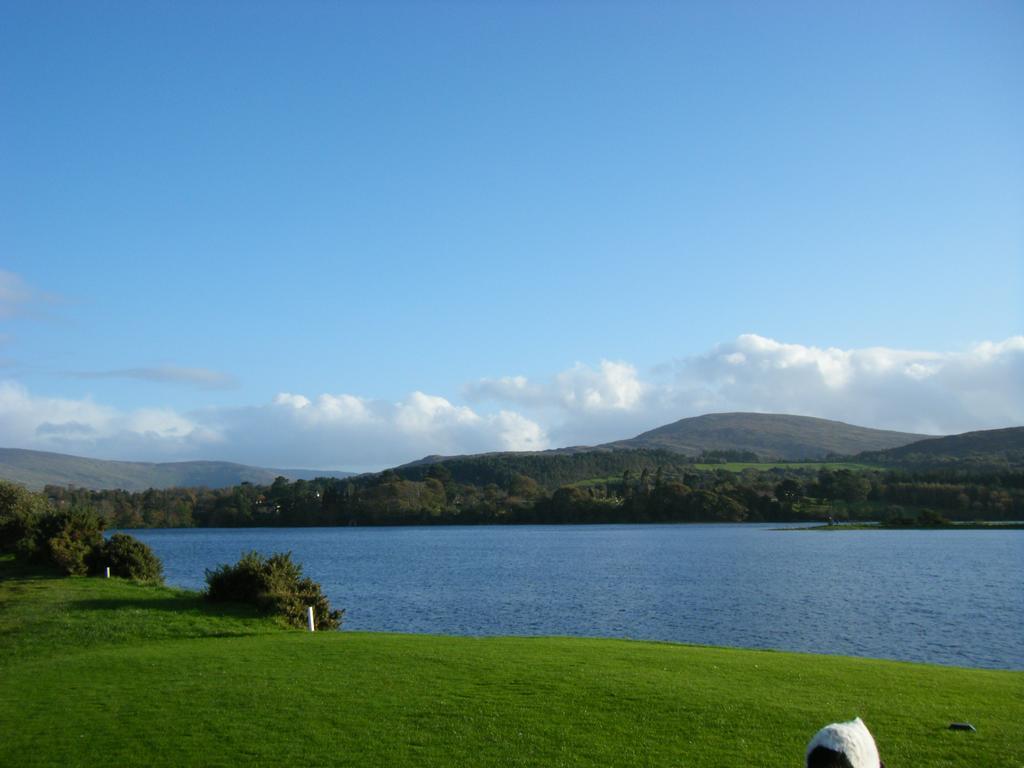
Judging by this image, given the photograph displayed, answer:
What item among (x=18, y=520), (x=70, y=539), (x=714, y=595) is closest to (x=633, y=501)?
(x=714, y=595)

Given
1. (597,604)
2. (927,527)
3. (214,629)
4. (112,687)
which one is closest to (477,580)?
(597,604)

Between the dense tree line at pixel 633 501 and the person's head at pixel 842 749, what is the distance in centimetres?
14747

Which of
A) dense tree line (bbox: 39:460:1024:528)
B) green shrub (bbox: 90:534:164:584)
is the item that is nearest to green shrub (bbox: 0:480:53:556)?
green shrub (bbox: 90:534:164:584)

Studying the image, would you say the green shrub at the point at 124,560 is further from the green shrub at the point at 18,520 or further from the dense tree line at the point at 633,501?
the dense tree line at the point at 633,501

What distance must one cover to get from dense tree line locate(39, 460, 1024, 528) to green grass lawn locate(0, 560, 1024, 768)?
452 feet

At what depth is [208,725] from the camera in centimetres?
1313

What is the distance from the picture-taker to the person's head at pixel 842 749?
24.4 feet

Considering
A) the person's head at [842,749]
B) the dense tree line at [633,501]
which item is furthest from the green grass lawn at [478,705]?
the dense tree line at [633,501]

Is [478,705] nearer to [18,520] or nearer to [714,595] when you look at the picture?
[714,595]

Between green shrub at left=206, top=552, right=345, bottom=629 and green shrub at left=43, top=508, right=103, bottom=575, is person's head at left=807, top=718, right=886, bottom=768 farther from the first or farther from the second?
green shrub at left=43, top=508, right=103, bottom=575

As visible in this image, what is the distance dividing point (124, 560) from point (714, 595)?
2880 centimetres

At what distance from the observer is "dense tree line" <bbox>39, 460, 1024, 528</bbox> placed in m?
149

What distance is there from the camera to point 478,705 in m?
13.8

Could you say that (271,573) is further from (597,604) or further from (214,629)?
(597,604)
